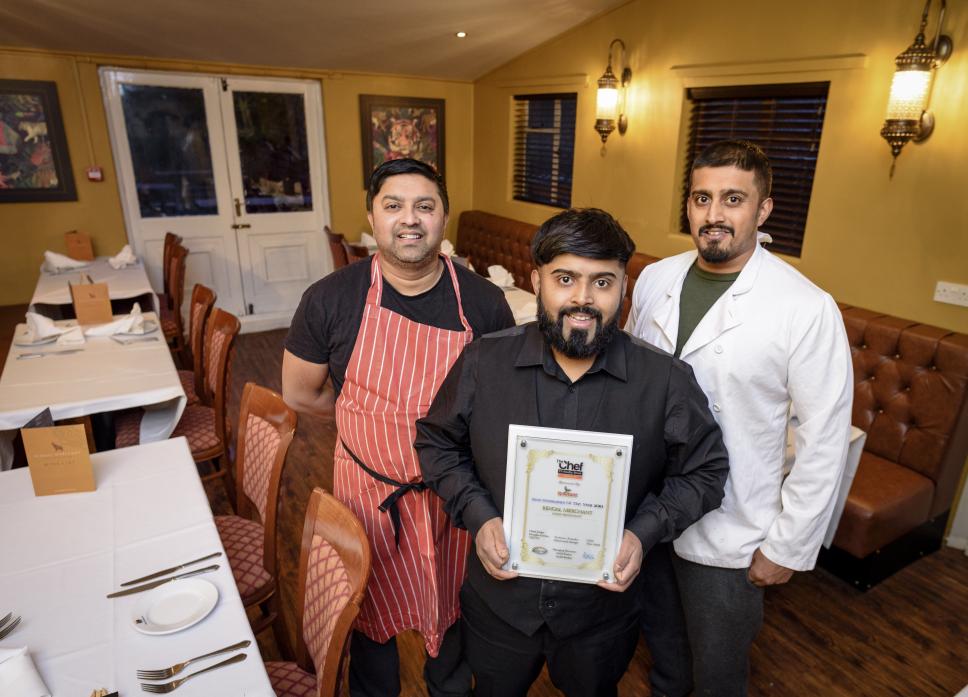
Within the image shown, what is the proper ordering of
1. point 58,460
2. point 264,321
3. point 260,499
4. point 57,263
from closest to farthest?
point 58,460, point 260,499, point 57,263, point 264,321

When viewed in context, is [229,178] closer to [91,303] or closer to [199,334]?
[91,303]

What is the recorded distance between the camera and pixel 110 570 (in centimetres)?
155

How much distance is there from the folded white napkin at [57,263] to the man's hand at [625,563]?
526 centimetres

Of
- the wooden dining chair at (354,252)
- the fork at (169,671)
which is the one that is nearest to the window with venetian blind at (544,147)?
the wooden dining chair at (354,252)

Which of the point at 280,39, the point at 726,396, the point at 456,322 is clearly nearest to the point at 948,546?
the point at 726,396

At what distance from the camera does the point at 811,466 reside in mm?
1496

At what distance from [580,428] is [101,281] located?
14.7ft

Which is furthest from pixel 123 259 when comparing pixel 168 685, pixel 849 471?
pixel 849 471

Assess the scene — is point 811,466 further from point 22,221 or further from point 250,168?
point 22,221

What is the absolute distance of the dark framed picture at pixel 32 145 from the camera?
15.8 ft

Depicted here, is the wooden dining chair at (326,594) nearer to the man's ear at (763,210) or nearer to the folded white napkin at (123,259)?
the man's ear at (763,210)

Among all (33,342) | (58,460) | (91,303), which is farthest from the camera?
(91,303)

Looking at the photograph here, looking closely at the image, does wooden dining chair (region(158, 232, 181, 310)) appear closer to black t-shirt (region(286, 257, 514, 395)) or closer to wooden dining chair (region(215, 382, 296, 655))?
wooden dining chair (region(215, 382, 296, 655))

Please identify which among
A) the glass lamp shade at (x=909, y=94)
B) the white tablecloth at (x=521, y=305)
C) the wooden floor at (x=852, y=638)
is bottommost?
the wooden floor at (x=852, y=638)
